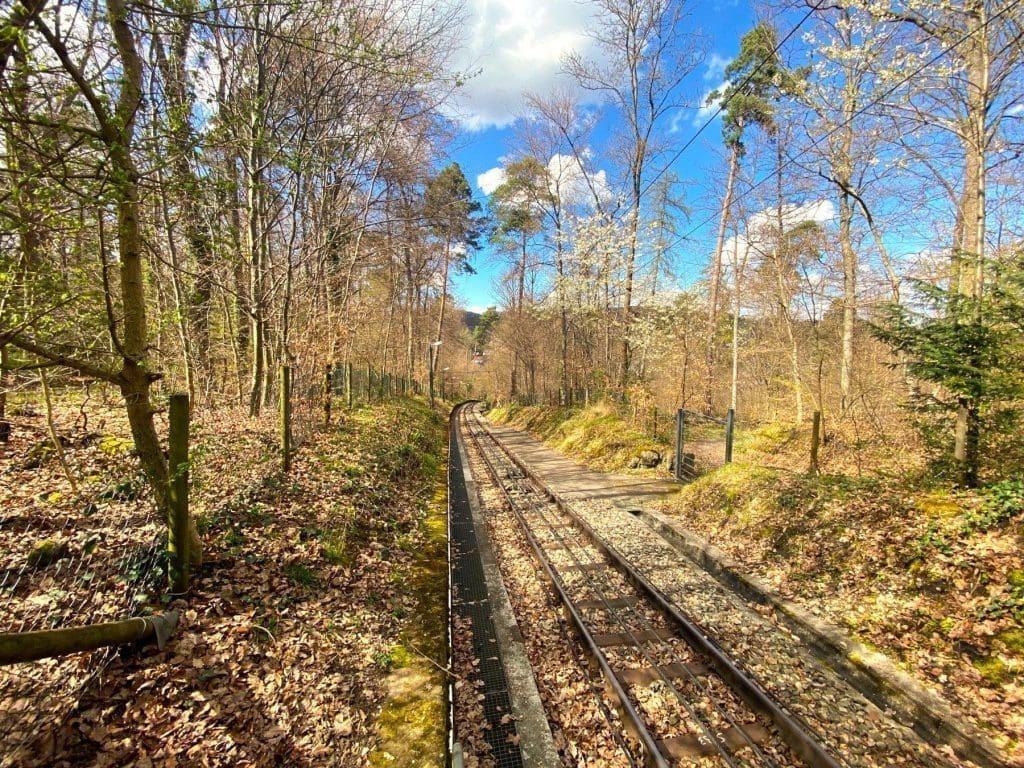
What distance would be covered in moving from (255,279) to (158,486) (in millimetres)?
5517

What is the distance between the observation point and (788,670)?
4.25 meters

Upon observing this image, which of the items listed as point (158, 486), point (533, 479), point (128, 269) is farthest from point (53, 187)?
point (533, 479)

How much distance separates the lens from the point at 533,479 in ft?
39.8

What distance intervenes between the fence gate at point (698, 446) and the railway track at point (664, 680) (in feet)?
15.1

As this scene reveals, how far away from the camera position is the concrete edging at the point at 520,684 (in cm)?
350

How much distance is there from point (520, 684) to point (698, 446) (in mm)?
12554

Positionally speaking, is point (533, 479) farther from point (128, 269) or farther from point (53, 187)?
point (53, 187)

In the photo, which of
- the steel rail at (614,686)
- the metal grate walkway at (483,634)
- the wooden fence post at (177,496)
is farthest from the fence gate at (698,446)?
the wooden fence post at (177,496)

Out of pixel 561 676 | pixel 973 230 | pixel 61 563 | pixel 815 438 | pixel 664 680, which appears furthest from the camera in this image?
pixel 815 438

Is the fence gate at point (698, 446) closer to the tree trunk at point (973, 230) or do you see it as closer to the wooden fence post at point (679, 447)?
the wooden fence post at point (679, 447)

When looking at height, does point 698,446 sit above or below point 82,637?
below

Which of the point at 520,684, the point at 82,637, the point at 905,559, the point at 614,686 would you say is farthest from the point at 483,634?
the point at 905,559

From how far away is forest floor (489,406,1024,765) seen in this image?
12.6 ft

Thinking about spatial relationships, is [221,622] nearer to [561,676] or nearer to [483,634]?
[483,634]
